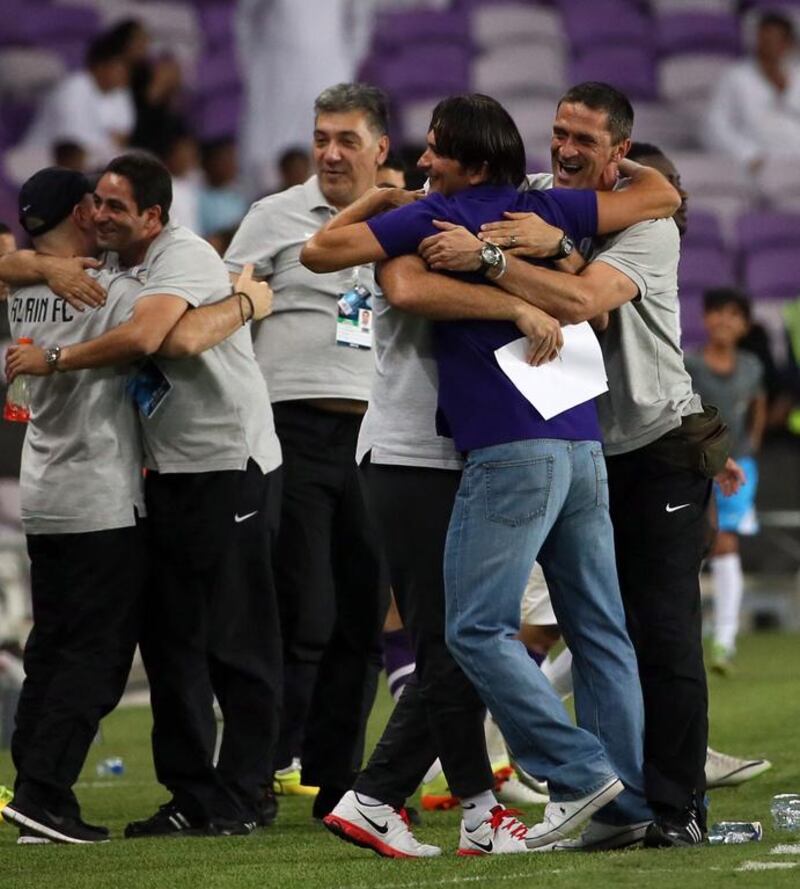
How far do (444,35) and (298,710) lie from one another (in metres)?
9.34

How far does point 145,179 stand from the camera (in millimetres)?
5352

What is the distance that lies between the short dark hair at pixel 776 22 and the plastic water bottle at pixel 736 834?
10245mm

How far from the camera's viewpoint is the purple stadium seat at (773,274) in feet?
45.0

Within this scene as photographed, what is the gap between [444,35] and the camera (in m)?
14.9

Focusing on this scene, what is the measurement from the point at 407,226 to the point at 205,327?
989 millimetres

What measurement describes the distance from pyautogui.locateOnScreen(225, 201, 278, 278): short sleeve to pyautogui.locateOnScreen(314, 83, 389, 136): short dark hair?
1.07 ft

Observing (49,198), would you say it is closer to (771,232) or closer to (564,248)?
(564,248)

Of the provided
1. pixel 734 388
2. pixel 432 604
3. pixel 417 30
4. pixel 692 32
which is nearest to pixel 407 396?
pixel 432 604

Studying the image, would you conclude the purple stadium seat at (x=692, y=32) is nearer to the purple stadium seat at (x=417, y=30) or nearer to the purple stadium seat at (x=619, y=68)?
the purple stadium seat at (x=619, y=68)

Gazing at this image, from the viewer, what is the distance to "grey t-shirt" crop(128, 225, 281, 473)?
5359 mm

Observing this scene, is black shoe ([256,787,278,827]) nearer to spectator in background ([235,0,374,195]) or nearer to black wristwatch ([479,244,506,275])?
black wristwatch ([479,244,506,275])

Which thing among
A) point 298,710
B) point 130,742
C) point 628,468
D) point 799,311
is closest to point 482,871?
point 628,468

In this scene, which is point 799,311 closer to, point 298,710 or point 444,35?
point 444,35

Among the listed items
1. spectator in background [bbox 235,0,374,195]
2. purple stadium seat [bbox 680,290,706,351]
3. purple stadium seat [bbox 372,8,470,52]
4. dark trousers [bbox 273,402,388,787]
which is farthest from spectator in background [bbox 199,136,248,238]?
dark trousers [bbox 273,402,388,787]
